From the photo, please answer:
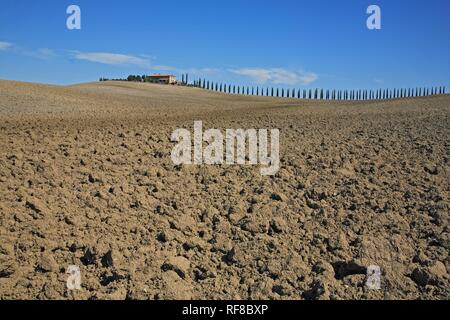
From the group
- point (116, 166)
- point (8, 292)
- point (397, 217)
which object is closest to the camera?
point (8, 292)

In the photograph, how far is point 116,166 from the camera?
732 centimetres

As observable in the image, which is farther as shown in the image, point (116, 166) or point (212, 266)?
point (116, 166)

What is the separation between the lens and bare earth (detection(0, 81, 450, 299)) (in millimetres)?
4523

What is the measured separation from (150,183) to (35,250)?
2.21 metres

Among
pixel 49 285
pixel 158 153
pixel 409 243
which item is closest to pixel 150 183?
pixel 158 153

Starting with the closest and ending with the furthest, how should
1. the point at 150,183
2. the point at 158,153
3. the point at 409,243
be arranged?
the point at 409,243 < the point at 150,183 < the point at 158,153

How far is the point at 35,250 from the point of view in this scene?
4.80 m

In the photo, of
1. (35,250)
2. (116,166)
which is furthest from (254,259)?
(116,166)

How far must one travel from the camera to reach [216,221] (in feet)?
18.9

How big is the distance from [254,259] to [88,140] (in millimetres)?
5082

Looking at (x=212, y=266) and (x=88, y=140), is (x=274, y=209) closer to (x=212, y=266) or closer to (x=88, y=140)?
(x=212, y=266)

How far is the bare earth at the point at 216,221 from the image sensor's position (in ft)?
14.8

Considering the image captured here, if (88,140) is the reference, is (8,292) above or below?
below
